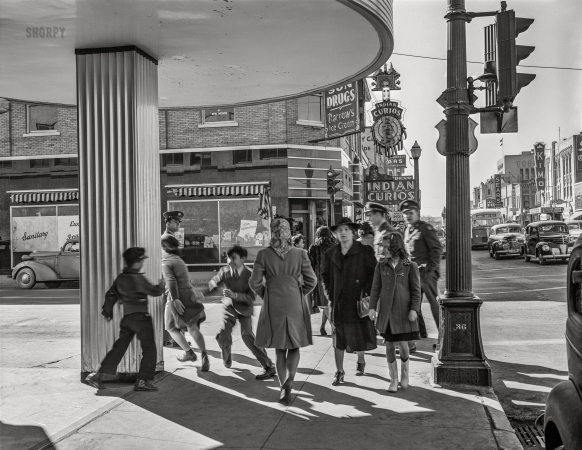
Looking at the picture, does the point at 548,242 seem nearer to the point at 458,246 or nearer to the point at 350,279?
the point at 458,246

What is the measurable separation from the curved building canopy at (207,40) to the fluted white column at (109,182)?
354mm

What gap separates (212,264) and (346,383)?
17.3m

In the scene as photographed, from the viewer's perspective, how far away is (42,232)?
80.7 ft

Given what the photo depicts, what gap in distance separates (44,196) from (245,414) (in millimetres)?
21353

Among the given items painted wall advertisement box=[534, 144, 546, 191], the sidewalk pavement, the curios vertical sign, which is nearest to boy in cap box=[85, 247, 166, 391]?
the sidewalk pavement

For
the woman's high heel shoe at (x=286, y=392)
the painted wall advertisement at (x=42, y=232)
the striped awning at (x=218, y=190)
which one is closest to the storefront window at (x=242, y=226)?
the striped awning at (x=218, y=190)

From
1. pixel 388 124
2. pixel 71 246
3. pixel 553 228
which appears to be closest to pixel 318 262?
pixel 71 246

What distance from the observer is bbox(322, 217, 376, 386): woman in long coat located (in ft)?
22.0

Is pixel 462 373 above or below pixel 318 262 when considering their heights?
below

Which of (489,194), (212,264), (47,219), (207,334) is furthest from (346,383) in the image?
(489,194)

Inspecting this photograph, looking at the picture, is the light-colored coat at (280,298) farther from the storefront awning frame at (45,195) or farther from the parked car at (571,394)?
the storefront awning frame at (45,195)

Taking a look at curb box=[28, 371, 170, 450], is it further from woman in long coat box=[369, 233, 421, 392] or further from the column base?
the column base

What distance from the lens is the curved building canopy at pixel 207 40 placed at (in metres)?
6.09

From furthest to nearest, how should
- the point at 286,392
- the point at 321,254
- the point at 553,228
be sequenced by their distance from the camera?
the point at 553,228
the point at 321,254
the point at 286,392
